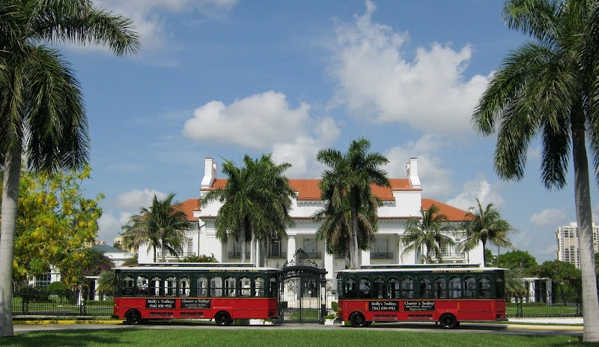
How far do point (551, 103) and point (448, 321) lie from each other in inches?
529

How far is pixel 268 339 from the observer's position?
21938 mm

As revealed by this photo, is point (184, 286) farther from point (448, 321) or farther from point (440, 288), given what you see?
point (448, 321)

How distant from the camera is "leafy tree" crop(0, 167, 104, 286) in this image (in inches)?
1422

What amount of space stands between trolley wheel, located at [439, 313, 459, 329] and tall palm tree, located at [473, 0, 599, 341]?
918cm

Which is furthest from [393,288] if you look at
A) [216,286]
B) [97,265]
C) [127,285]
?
[97,265]

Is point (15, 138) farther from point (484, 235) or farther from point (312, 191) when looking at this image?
point (312, 191)

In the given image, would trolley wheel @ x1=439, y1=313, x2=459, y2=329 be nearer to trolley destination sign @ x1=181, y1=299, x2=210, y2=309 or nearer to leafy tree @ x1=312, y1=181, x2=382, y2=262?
trolley destination sign @ x1=181, y1=299, x2=210, y2=309

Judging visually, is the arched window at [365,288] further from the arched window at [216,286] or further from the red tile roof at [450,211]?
the red tile roof at [450,211]

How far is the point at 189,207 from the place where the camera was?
82.0m

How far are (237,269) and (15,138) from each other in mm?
14113

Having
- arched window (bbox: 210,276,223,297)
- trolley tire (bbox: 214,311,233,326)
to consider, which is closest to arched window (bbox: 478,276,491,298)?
trolley tire (bbox: 214,311,233,326)

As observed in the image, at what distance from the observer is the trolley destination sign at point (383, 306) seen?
30484 mm

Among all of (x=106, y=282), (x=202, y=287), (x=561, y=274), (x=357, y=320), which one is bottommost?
(x=357, y=320)

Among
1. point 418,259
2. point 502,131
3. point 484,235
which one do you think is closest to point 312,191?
point 418,259
